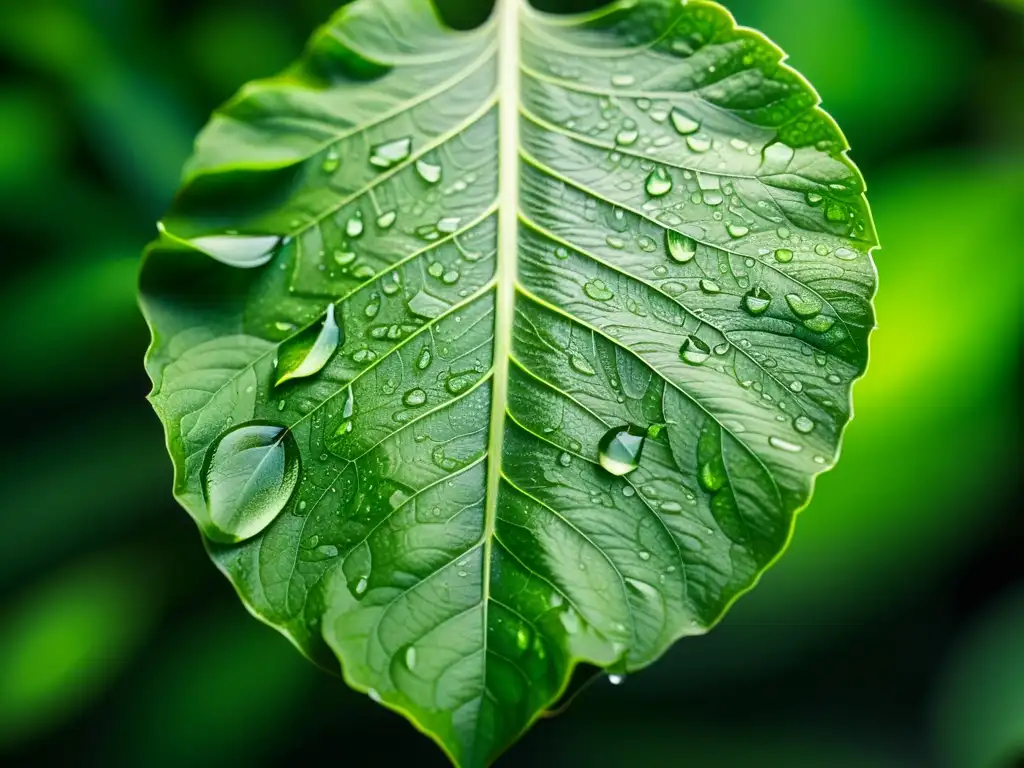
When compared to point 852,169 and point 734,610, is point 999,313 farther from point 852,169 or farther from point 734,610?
point 852,169

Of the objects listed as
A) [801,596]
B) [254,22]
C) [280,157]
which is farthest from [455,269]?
[254,22]

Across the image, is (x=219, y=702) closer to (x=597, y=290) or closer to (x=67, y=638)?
(x=67, y=638)

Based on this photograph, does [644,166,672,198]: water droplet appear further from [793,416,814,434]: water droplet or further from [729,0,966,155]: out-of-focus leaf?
[729,0,966,155]: out-of-focus leaf

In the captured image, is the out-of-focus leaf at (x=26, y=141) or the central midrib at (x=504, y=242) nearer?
the central midrib at (x=504, y=242)

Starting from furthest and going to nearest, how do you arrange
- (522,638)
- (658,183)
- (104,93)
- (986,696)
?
1. (104,93)
2. (986,696)
3. (658,183)
4. (522,638)

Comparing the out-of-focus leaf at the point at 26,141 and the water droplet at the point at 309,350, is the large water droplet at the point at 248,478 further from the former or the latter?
the out-of-focus leaf at the point at 26,141

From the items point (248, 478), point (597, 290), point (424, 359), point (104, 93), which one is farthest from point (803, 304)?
point (104, 93)

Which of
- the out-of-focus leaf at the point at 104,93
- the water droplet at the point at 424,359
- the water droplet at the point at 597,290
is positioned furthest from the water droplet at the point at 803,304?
the out-of-focus leaf at the point at 104,93
